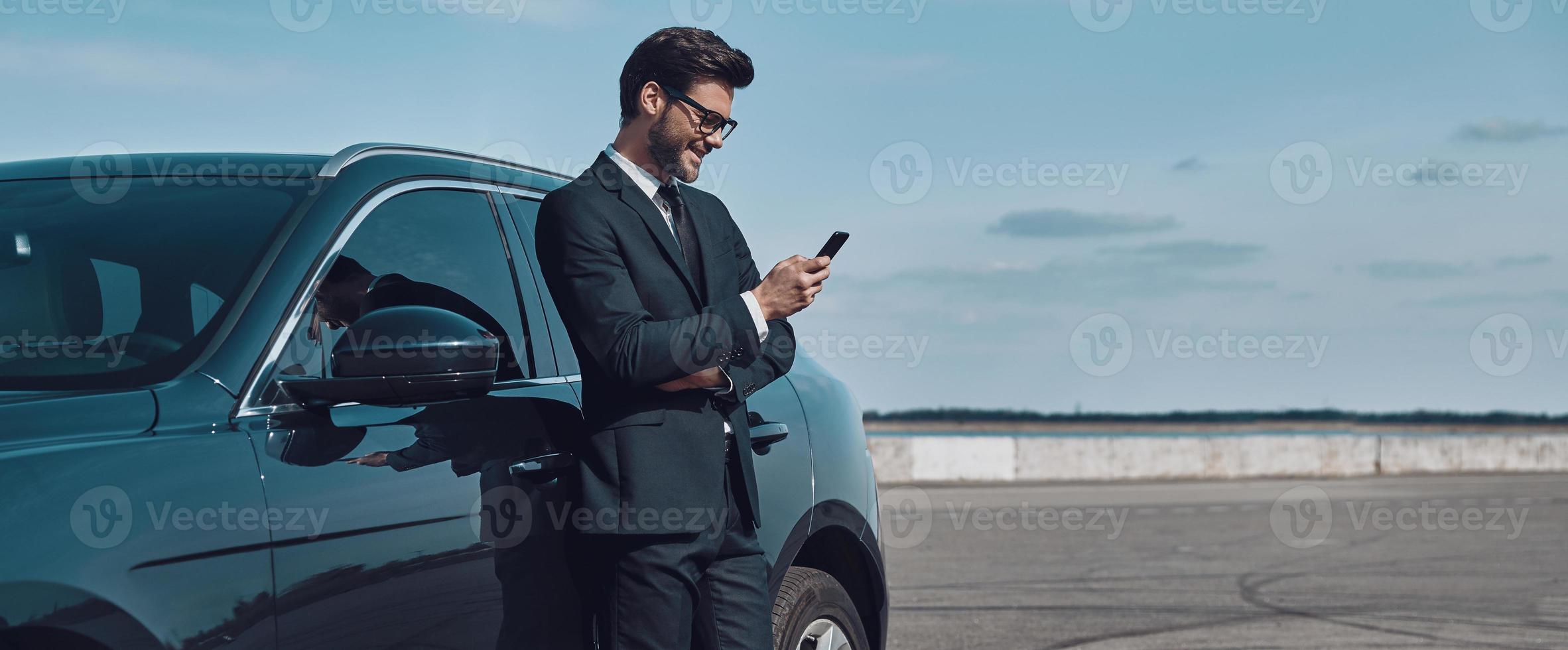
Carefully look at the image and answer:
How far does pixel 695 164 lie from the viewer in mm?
3365

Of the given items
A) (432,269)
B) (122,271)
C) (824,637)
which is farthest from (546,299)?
(824,637)

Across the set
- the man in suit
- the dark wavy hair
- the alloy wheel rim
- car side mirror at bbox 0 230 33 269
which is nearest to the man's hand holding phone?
the man in suit

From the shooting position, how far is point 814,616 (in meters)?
4.20

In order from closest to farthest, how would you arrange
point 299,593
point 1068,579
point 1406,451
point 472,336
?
point 299,593 < point 472,336 < point 1068,579 < point 1406,451

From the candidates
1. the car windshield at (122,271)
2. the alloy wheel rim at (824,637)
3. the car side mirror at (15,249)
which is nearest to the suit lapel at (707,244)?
the car windshield at (122,271)

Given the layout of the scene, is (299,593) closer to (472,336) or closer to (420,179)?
(472,336)

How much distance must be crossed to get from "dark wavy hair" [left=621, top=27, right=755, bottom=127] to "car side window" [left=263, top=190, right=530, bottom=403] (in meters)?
0.44

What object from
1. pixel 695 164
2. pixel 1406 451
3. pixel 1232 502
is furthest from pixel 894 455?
pixel 695 164

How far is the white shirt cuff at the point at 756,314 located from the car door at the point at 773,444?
588mm

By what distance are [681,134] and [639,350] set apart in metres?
0.60

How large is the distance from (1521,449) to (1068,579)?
71.9ft

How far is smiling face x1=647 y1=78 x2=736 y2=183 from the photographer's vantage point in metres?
3.34

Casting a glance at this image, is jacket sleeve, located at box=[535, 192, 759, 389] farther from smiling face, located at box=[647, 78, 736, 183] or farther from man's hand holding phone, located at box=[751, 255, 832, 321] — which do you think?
smiling face, located at box=[647, 78, 736, 183]

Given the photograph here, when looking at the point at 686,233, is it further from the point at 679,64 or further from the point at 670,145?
the point at 679,64
